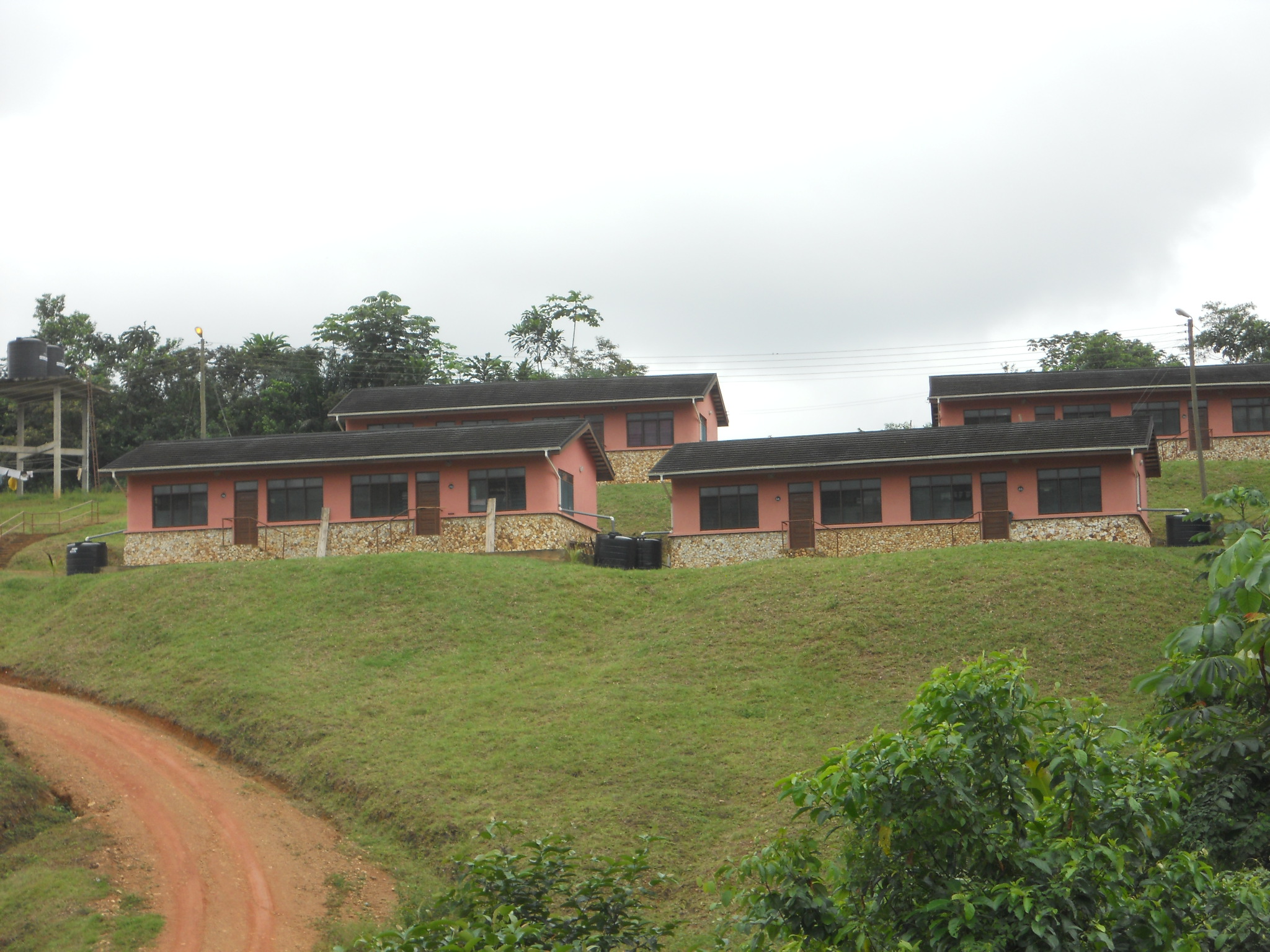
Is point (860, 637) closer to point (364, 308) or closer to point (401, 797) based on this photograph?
point (401, 797)

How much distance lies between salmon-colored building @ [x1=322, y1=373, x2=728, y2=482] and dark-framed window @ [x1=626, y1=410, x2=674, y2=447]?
0.03m

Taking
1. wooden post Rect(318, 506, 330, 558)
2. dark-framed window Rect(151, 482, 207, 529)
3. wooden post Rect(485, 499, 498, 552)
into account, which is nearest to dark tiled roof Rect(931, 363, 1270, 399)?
wooden post Rect(485, 499, 498, 552)

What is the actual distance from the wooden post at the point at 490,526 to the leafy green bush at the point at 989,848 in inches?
1128

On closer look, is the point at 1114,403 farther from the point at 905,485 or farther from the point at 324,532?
the point at 324,532

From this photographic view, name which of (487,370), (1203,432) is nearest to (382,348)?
(487,370)

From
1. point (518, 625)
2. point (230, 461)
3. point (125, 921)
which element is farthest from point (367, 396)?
point (125, 921)

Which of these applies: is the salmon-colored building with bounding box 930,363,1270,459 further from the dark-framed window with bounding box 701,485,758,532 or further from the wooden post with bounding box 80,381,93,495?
the wooden post with bounding box 80,381,93,495

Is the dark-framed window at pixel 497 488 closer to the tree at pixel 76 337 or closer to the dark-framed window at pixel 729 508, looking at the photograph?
the dark-framed window at pixel 729 508

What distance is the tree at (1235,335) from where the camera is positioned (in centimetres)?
6612

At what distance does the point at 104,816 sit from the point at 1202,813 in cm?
1625

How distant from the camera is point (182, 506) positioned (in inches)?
1489

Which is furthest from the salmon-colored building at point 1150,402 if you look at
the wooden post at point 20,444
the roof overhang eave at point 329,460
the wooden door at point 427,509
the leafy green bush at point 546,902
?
the wooden post at point 20,444

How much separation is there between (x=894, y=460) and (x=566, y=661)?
13516 millimetres

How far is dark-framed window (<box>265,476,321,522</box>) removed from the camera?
123ft
